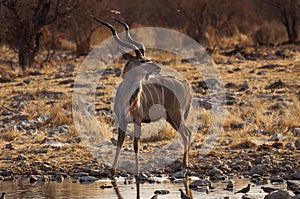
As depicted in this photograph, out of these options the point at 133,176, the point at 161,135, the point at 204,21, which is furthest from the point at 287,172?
the point at 204,21

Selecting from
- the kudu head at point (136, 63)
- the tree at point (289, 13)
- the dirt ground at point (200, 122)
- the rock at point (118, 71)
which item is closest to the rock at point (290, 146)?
the dirt ground at point (200, 122)

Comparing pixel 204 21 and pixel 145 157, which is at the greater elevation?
pixel 204 21

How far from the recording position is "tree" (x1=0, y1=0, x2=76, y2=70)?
20.6 meters

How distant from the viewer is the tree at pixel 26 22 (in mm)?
20594

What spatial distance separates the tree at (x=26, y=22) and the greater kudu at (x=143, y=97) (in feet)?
34.0

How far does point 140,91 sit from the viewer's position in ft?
32.6

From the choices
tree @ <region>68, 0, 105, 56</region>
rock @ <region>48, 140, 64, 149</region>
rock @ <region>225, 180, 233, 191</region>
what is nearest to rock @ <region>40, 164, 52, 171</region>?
rock @ <region>48, 140, 64, 149</region>

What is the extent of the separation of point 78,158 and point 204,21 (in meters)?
18.2

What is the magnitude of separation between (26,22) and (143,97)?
1130cm

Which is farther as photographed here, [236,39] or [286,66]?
[236,39]

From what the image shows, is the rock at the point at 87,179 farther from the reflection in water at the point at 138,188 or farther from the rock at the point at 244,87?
the rock at the point at 244,87

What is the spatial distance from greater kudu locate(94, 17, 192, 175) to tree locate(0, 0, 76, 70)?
34.0 feet

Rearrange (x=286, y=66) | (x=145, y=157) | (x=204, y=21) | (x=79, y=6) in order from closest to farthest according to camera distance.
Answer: (x=145, y=157) → (x=286, y=66) → (x=79, y=6) → (x=204, y=21)

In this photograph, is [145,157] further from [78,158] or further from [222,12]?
[222,12]
